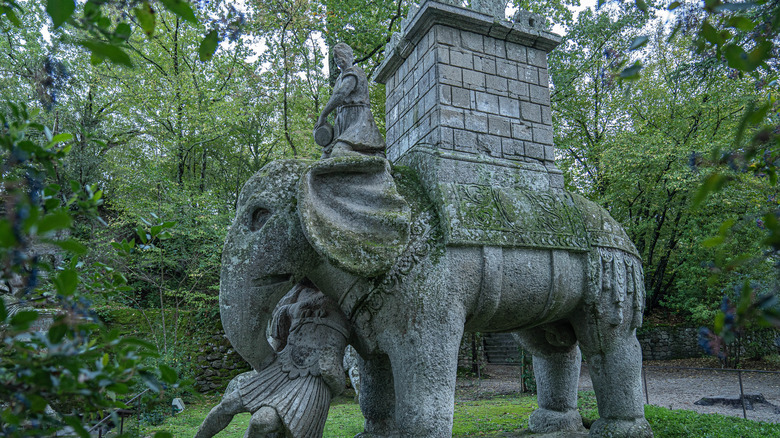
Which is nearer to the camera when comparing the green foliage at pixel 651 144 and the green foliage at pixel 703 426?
the green foliage at pixel 703 426

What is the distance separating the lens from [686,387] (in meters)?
10.6

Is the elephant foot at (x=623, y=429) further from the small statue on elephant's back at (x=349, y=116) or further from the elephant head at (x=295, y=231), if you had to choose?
the small statue on elephant's back at (x=349, y=116)

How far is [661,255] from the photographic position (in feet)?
49.1

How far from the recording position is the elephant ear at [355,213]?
2826 millimetres

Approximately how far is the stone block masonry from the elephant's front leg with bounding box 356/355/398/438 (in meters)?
1.61

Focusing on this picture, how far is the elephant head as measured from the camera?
113 inches

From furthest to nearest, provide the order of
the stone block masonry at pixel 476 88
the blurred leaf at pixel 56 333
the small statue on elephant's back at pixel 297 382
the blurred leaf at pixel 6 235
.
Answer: the stone block masonry at pixel 476 88
the small statue on elephant's back at pixel 297 382
the blurred leaf at pixel 56 333
the blurred leaf at pixel 6 235

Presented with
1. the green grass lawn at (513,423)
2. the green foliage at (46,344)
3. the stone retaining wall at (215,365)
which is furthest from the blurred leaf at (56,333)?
the stone retaining wall at (215,365)

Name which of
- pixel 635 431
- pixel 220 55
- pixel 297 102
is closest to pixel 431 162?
pixel 635 431

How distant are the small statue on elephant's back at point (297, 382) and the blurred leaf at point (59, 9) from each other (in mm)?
2366

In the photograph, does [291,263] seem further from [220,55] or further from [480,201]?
[220,55]

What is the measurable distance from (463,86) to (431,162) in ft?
2.49

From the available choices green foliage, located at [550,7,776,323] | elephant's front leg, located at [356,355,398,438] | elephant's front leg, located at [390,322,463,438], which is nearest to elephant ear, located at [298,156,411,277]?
elephant's front leg, located at [390,322,463,438]

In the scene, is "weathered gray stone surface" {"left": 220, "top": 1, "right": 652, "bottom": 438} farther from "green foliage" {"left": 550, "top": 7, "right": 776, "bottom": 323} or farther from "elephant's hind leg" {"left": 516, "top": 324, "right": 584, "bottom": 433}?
"green foliage" {"left": 550, "top": 7, "right": 776, "bottom": 323}
